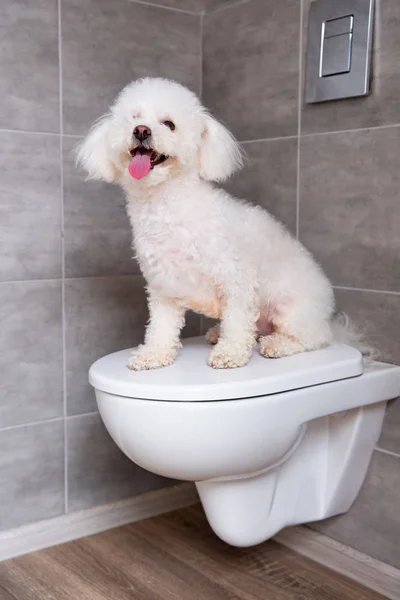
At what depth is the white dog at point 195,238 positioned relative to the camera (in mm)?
1463

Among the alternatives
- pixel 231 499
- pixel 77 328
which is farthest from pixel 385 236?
pixel 77 328

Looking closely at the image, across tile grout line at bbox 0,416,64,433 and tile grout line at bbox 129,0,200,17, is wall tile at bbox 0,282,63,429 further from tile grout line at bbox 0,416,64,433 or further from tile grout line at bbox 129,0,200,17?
tile grout line at bbox 129,0,200,17

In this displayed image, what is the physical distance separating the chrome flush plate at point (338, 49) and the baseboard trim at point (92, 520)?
120cm

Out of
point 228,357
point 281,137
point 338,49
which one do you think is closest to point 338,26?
point 338,49

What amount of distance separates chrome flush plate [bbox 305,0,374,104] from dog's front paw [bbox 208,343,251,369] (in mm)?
681

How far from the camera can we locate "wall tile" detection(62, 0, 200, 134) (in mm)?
1862

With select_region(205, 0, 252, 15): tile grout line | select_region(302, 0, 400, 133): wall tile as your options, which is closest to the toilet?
select_region(302, 0, 400, 133): wall tile

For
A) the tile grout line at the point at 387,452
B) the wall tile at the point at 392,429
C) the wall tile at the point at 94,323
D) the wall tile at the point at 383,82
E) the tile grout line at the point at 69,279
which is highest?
the wall tile at the point at 383,82

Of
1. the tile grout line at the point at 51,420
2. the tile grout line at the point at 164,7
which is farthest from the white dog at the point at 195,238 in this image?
the tile grout line at the point at 164,7

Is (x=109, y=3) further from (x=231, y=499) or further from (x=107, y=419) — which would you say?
(x=231, y=499)

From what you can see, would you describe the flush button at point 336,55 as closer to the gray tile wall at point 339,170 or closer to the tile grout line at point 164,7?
the gray tile wall at point 339,170

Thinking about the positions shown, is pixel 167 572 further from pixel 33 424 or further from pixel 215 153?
pixel 215 153

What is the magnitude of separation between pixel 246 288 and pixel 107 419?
40 centimetres

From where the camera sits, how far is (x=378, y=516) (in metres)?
1.70
